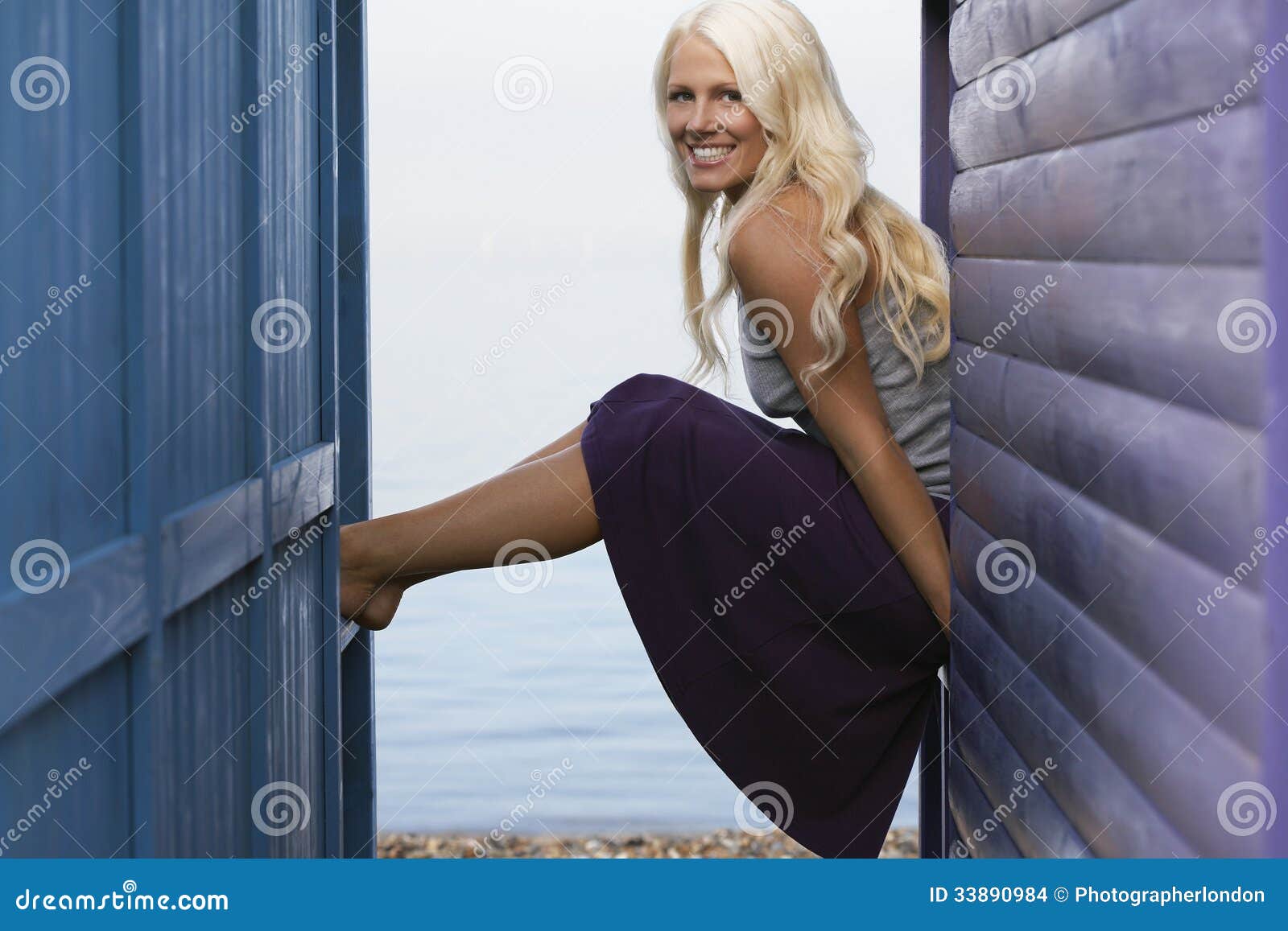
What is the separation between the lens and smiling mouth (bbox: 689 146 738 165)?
2.63m

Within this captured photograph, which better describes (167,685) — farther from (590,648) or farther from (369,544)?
(590,648)

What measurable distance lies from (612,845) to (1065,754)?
14.7ft

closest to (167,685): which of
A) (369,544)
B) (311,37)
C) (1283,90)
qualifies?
(369,544)

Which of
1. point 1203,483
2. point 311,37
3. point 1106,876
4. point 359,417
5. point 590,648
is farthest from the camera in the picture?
point 590,648

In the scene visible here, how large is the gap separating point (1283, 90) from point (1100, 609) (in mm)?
515

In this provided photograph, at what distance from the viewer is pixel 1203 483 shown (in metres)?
1.03

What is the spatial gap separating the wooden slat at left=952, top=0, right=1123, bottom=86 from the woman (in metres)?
0.51

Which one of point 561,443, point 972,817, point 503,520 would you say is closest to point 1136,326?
point 972,817

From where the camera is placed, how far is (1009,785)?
5.41 feet

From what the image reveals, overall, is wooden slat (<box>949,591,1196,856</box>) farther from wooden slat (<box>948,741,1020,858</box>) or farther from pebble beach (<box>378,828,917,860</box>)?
pebble beach (<box>378,828,917,860</box>)

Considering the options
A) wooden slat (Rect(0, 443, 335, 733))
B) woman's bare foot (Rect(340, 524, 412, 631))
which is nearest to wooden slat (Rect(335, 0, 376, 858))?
woman's bare foot (Rect(340, 524, 412, 631))

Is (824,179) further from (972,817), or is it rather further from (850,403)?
(972,817)

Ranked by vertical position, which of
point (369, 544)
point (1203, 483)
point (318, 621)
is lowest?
point (318, 621)

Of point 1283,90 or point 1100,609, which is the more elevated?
point 1283,90
